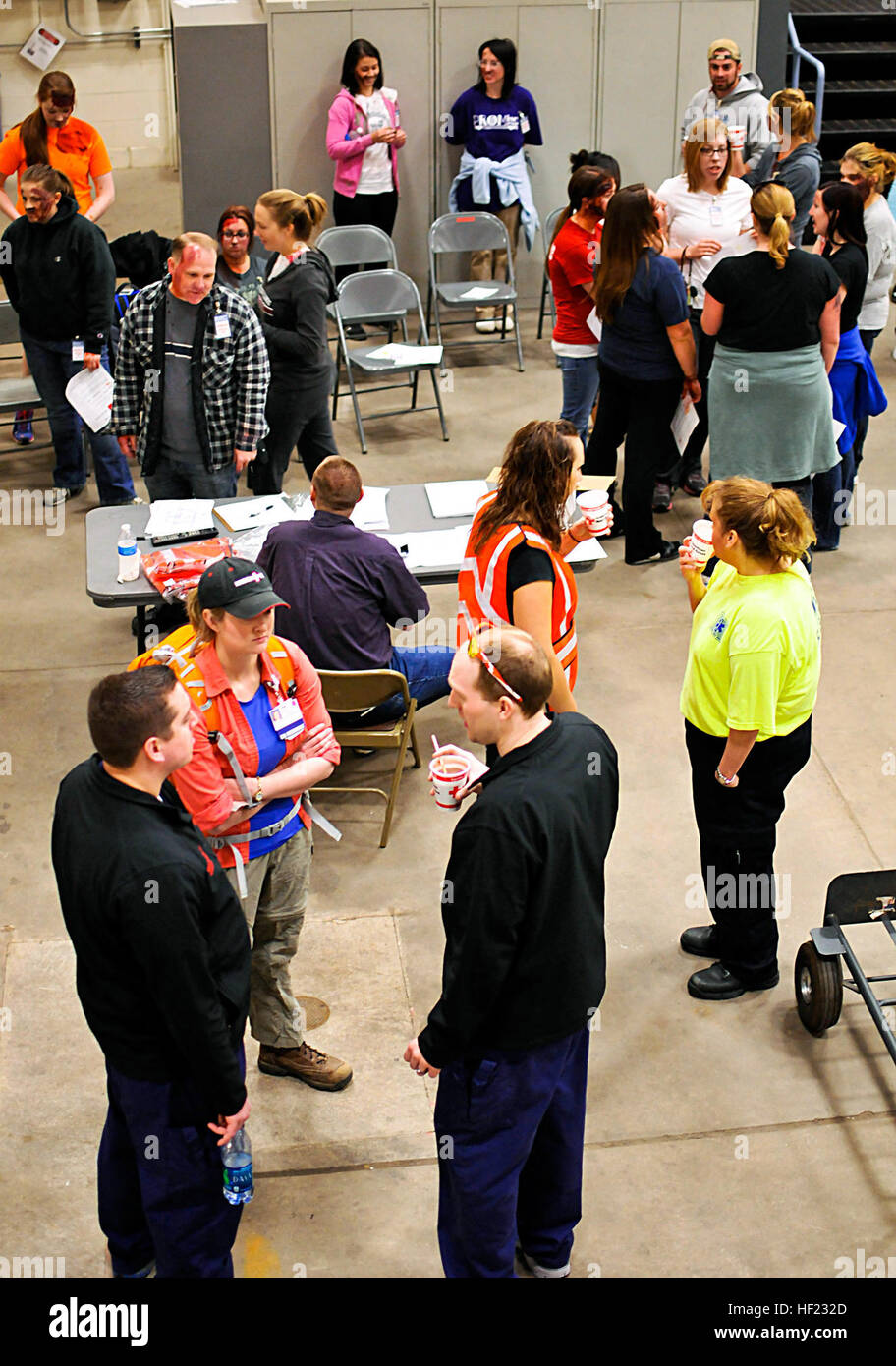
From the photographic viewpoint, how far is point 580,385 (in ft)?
23.8

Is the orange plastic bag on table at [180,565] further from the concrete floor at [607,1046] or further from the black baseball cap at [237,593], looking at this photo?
the black baseball cap at [237,593]

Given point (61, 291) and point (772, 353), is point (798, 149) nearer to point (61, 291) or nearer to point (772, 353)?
point (772, 353)

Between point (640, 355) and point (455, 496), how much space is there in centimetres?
121

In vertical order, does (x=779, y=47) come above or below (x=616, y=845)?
above

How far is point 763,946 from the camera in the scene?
172 inches

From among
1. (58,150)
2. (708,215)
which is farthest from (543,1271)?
(58,150)

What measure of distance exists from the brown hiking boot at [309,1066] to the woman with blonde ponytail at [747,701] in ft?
3.74

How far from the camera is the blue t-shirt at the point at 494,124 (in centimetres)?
932

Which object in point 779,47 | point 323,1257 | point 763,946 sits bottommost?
point 323,1257

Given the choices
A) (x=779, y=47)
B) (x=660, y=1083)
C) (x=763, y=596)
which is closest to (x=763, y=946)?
(x=660, y=1083)

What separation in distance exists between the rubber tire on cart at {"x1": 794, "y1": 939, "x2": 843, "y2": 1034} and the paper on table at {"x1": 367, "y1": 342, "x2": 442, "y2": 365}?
192 inches

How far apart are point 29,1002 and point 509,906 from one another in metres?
2.15

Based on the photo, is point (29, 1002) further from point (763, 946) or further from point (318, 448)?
point (318, 448)

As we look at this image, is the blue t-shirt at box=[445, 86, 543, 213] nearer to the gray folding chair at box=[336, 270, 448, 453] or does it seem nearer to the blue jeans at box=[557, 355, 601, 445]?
the gray folding chair at box=[336, 270, 448, 453]
